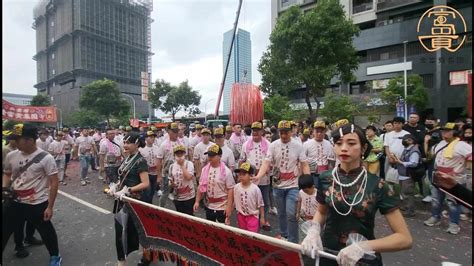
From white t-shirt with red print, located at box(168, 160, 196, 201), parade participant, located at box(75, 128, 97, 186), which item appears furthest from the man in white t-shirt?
parade participant, located at box(75, 128, 97, 186)

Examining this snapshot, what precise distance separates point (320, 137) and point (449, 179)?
15.4ft

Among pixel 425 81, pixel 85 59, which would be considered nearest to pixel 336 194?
pixel 425 81

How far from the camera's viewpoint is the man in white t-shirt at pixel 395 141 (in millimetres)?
6734

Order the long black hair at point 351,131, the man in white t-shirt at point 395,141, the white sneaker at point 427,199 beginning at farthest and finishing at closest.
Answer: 1. the white sneaker at point 427,199
2. the man in white t-shirt at point 395,141
3. the long black hair at point 351,131

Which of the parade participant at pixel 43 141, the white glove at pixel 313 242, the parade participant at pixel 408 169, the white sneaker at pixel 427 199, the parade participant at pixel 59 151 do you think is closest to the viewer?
the white glove at pixel 313 242

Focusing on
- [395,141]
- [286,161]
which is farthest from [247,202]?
[395,141]

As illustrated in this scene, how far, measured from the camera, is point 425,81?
2827cm

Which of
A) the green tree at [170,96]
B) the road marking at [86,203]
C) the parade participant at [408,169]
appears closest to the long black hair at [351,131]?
the parade participant at [408,169]

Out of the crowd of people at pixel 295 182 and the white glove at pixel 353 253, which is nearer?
the white glove at pixel 353 253

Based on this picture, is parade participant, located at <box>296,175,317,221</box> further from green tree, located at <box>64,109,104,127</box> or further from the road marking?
green tree, located at <box>64,109,104,127</box>

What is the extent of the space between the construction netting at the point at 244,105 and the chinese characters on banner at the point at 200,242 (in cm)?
1048

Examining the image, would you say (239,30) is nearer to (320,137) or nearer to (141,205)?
(320,137)

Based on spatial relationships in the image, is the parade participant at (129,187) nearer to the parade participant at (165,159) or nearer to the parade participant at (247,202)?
the parade participant at (247,202)

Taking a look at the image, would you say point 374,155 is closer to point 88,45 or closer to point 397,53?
point 397,53
